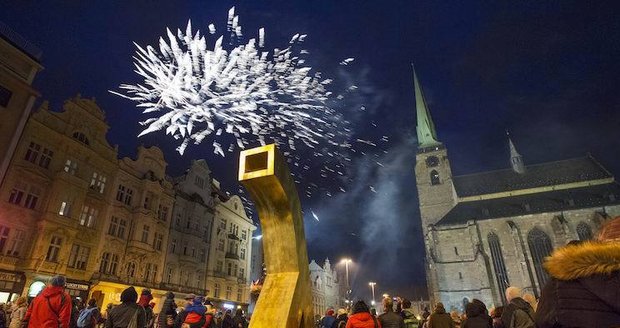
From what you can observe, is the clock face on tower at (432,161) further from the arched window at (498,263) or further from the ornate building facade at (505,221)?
the arched window at (498,263)

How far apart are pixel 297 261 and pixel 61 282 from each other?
4358 mm

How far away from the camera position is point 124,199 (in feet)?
88.8

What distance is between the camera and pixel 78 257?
22.5 metres

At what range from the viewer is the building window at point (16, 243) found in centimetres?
1900

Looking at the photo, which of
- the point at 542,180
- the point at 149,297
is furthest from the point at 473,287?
the point at 149,297

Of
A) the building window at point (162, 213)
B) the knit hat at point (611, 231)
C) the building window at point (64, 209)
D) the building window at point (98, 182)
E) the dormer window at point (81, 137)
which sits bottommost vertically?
the knit hat at point (611, 231)

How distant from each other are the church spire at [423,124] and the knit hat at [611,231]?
6482 cm

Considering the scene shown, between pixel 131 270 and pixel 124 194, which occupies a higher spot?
pixel 124 194

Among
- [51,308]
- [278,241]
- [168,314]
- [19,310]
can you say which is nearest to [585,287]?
[278,241]

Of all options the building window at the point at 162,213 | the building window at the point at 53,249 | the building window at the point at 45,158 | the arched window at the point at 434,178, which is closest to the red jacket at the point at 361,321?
the building window at the point at 53,249

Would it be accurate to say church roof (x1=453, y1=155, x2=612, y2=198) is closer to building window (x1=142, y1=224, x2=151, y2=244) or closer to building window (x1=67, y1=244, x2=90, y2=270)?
building window (x1=142, y1=224, x2=151, y2=244)

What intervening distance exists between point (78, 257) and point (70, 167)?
244 inches

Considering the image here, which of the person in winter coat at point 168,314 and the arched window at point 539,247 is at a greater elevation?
the arched window at point 539,247

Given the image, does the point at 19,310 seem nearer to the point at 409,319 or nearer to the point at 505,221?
the point at 409,319
